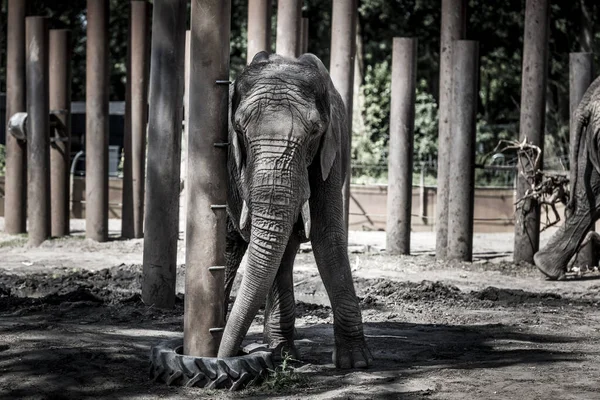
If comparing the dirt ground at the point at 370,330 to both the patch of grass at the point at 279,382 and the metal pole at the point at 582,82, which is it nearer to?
the patch of grass at the point at 279,382

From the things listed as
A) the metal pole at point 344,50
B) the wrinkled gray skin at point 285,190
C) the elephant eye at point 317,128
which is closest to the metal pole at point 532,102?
the metal pole at point 344,50

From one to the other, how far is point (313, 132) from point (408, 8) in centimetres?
2609

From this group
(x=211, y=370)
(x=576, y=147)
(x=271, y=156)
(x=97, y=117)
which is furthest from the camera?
(x=97, y=117)

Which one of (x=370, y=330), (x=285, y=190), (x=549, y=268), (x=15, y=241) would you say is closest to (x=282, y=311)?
(x=370, y=330)

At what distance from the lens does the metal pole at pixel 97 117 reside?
15.6 metres

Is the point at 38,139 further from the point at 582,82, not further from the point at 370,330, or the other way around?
the point at 370,330

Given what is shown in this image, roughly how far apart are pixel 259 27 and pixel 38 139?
11.3 ft

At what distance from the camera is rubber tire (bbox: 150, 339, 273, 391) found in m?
6.53

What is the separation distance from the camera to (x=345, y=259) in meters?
7.32

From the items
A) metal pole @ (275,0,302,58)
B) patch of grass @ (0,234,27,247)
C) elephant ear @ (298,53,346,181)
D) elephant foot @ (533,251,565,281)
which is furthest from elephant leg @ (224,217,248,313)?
patch of grass @ (0,234,27,247)

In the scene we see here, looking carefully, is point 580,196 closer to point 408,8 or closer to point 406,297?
point 406,297

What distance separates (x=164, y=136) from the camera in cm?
918

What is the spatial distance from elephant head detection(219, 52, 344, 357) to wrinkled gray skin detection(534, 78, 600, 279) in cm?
664

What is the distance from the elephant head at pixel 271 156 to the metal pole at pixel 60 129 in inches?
379
